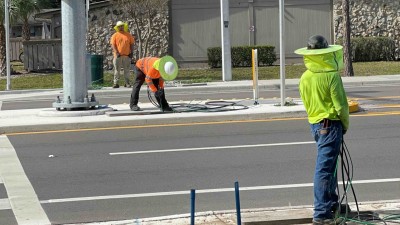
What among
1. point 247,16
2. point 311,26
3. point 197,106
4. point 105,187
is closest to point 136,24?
point 247,16

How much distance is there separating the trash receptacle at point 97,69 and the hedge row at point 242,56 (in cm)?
672

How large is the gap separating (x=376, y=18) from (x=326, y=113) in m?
27.6

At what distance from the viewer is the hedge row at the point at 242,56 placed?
104 feet

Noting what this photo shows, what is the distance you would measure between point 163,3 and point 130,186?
71.7 ft

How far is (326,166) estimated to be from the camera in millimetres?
7492

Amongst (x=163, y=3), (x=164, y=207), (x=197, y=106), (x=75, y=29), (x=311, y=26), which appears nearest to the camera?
(x=164, y=207)

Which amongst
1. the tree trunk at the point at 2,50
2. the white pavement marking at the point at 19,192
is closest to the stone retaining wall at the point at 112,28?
the tree trunk at the point at 2,50

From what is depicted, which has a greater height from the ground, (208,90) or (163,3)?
(163,3)

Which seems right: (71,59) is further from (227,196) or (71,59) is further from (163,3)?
(163,3)

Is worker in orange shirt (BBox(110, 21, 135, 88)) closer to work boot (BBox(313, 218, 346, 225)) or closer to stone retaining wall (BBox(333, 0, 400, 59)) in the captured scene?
stone retaining wall (BBox(333, 0, 400, 59))

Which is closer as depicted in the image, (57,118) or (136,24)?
(57,118)

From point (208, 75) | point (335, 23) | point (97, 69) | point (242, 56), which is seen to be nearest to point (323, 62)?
point (97, 69)

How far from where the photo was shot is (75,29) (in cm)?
1611

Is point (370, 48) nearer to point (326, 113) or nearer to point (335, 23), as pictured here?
point (335, 23)
